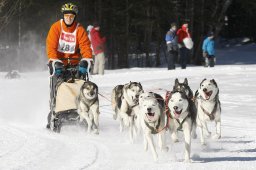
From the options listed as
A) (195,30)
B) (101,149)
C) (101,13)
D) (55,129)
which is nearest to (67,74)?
(55,129)

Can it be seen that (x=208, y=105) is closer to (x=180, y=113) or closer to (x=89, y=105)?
(x=89, y=105)

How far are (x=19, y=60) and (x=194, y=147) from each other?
1006 inches

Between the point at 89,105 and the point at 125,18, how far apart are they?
2436cm

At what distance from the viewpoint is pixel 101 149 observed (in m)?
7.65

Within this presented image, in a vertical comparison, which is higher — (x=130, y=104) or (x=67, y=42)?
(x=67, y=42)

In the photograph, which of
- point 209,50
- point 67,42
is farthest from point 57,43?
point 209,50

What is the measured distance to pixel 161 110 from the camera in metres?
7.00

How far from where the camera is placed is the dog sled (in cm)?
925

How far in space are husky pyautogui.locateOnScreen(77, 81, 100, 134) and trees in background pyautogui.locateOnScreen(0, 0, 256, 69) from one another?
69.4ft

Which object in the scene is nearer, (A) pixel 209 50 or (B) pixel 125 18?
(A) pixel 209 50

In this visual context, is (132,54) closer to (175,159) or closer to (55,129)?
(55,129)

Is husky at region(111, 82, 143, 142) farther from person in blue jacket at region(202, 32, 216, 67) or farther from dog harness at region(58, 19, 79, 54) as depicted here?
person in blue jacket at region(202, 32, 216, 67)

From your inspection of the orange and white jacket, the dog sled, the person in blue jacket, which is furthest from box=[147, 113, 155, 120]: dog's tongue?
the person in blue jacket

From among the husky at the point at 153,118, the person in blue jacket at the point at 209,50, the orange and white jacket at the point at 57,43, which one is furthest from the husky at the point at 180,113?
the person in blue jacket at the point at 209,50
